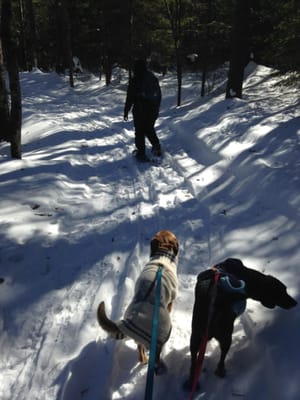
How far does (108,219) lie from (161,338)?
3021 millimetres

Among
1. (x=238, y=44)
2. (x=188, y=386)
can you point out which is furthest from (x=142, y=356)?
(x=238, y=44)

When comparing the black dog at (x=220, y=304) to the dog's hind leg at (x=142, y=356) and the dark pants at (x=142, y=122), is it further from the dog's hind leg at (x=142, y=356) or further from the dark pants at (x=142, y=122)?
the dark pants at (x=142, y=122)

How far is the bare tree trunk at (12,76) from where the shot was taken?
19.0ft

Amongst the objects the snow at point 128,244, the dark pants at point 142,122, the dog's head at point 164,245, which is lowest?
the snow at point 128,244

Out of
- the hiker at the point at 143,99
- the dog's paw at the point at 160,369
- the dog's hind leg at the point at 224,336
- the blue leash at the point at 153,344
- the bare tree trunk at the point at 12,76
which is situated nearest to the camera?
the blue leash at the point at 153,344

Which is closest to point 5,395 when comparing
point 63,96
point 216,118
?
point 216,118

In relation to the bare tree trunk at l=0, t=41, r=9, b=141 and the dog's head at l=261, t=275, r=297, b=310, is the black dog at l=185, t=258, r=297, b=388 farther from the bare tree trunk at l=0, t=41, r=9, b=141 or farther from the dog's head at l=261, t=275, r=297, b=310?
the bare tree trunk at l=0, t=41, r=9, b=141

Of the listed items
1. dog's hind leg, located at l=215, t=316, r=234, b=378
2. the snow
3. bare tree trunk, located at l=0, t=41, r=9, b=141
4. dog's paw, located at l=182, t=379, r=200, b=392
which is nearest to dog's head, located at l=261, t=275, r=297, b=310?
the snow

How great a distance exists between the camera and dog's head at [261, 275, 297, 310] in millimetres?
2857

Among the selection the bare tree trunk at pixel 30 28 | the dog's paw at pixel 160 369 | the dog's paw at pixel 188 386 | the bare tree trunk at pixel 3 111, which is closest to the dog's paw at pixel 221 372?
the dog's paw at pixel 188 386

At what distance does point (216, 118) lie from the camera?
1111 centimetres

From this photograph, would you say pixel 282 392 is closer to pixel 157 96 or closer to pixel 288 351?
pixel 288 351

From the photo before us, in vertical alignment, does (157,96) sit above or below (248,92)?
above

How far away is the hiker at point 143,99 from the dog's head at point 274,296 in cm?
538
